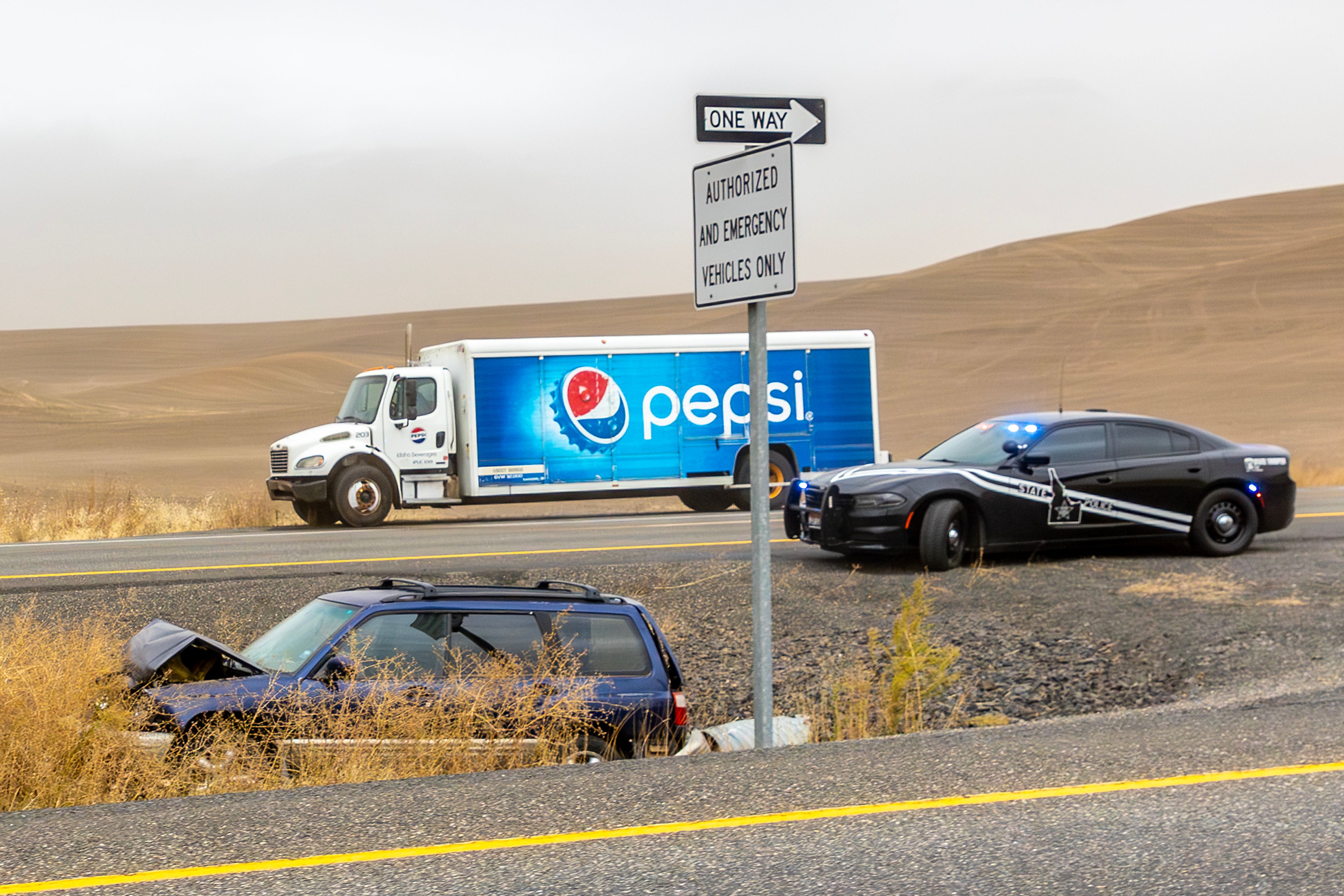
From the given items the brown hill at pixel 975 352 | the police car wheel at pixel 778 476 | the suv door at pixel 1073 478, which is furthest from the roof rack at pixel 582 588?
the brown hill at pixel 975 352

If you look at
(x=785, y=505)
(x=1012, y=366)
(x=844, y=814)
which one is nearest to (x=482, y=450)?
(x=785, y=505)

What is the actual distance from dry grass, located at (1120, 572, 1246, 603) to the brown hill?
85.7 feet

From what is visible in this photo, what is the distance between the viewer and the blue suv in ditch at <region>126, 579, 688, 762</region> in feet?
24.0

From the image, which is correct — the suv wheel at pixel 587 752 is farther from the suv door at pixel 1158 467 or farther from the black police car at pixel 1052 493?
the suv door at pixel 1158 467

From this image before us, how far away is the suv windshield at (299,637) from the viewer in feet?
25.1

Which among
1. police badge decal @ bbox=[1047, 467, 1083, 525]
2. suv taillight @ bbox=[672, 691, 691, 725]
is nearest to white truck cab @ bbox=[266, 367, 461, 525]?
police badge decal @ bbox=[1047, 467, 1083, 525]

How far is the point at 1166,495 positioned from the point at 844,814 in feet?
32.2

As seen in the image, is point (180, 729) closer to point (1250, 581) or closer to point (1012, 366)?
point (1250, 581)

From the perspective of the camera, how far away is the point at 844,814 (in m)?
5.36

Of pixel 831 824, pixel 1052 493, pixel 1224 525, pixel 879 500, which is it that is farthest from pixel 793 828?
pixel 1224 525

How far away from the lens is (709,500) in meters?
25.2

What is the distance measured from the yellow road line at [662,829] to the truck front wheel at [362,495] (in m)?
16.9

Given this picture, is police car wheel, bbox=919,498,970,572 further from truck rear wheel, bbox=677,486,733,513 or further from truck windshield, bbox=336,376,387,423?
truck windshield, bbox=336,376,387,423

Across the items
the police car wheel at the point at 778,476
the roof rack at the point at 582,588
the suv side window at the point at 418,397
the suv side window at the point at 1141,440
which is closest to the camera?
the roof rack at the point at 582,588
